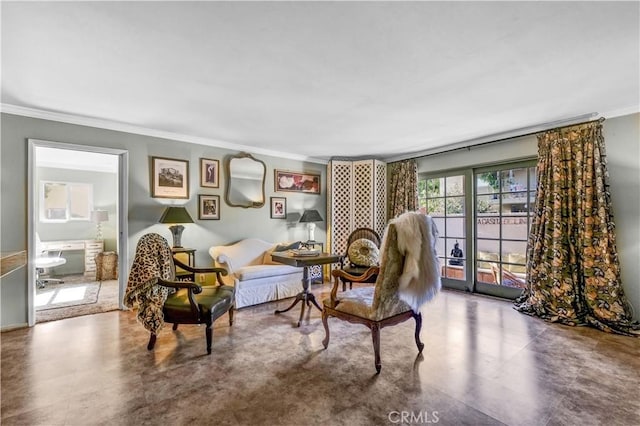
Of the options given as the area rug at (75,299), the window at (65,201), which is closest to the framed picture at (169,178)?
the area rug at (75,299)

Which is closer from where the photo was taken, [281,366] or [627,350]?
[281,366]

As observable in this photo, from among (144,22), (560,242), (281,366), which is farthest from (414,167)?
(144,22)

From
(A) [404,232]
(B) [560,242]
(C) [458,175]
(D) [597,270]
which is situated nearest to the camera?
(A) [404,232]

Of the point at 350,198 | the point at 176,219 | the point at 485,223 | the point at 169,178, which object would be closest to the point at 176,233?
the point at 176,219

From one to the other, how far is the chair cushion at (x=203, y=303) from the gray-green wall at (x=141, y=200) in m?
1.53

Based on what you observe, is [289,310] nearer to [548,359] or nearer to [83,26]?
[548,359]

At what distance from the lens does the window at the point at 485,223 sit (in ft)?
13.4

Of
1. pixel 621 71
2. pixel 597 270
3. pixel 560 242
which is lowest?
pixel 597 270

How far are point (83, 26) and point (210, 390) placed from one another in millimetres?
2505

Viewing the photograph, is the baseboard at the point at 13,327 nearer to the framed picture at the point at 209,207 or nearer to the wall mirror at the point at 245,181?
the framed picture at the point at 209,207

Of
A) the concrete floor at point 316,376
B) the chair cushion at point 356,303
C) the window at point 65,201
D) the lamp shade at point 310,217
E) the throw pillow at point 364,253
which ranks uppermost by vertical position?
the window at point 65,201

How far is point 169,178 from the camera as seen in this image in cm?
409

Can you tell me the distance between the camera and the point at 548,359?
7.96ft

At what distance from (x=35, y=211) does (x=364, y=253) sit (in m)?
4.20
